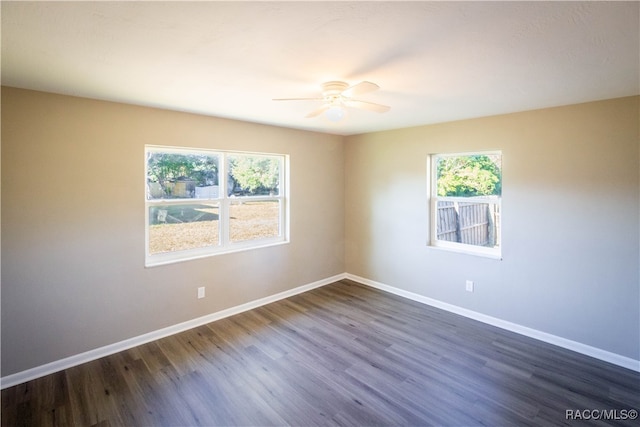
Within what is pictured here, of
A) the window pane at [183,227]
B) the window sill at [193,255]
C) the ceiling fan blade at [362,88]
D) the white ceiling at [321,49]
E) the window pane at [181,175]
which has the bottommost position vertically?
the window sill at [193,255]

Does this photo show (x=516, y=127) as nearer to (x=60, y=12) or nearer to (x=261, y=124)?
(x=261, y=124)

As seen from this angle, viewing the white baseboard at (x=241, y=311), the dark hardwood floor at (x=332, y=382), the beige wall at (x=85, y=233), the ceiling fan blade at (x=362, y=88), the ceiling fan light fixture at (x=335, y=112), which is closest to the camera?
the ceiling fan blade at (x=362, y=88)

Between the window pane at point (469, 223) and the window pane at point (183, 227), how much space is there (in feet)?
9.46

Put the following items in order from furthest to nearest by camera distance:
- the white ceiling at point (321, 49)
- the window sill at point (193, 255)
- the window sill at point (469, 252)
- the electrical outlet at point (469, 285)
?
the electrical outlet at point (469, 285) → the window sill at point (469, 252) → the window sill at point (193, 255) → the white ceiling at point (321, 49)

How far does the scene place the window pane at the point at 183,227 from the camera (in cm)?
320

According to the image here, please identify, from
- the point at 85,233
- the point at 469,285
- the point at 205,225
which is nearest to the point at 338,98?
the point at 205,225

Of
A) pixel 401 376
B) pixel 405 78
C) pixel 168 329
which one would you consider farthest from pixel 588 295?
pixel 168 329

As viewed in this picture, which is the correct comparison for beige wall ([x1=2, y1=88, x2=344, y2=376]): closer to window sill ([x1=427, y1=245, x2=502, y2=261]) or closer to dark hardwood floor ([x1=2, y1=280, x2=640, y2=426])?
dark hardwood floor ([x1=2, y1=280, x2=640, y2=426])

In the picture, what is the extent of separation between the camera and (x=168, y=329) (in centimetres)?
321

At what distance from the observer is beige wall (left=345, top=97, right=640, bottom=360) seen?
267 centimetres

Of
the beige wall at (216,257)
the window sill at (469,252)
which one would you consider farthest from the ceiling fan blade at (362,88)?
the window sill at (469,252)

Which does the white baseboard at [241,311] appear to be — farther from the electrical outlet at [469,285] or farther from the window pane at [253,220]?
the window pane at [253,220]

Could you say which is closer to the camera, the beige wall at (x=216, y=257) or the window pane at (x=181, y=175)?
the beige wall at (x=216, y=257)

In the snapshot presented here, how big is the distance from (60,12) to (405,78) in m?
1.95
